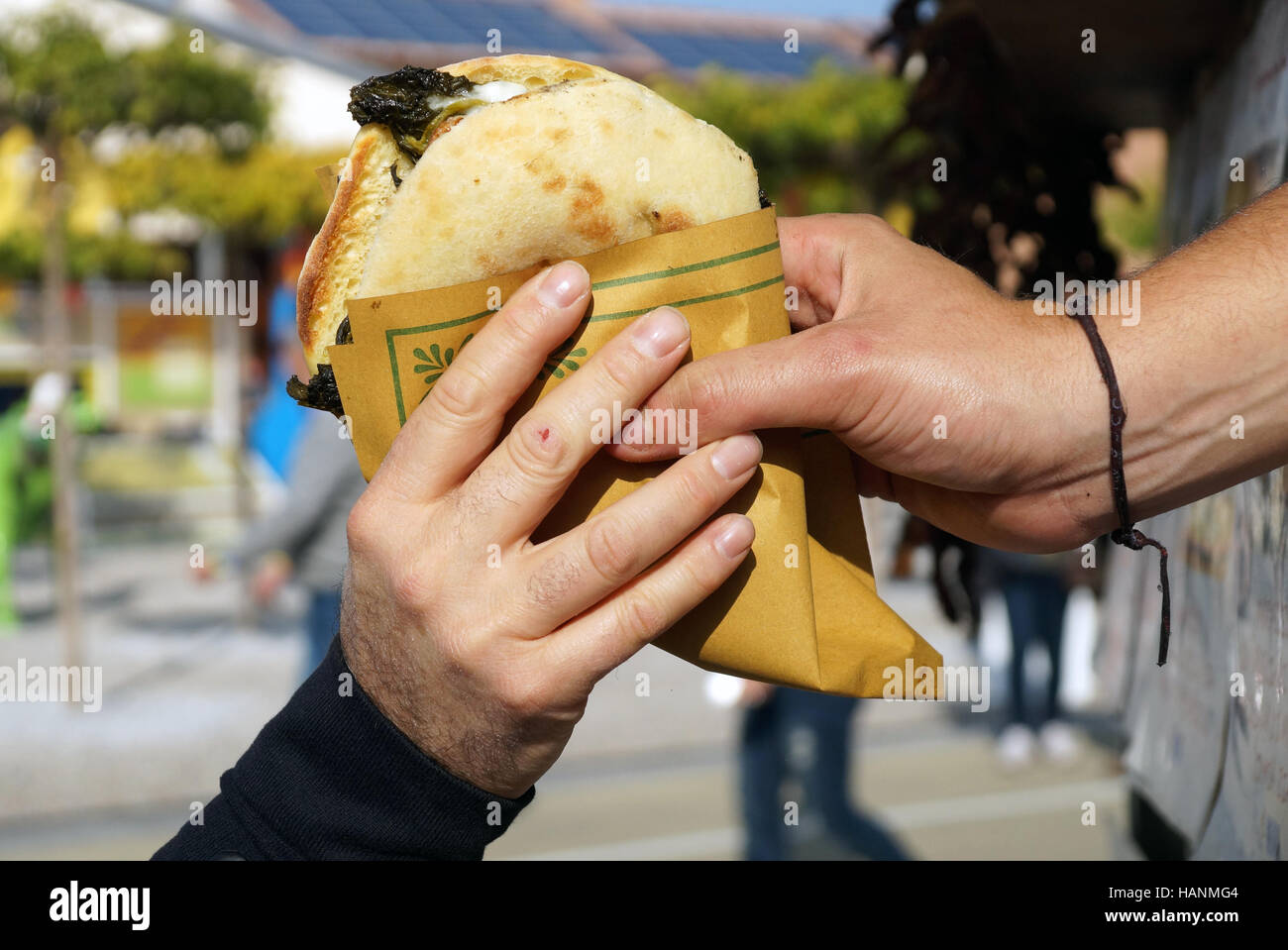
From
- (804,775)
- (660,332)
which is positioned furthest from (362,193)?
(804,775)

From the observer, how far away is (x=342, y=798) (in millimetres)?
1570

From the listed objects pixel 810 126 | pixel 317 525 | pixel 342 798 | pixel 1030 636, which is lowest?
pixel 342 798

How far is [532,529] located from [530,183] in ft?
1.45

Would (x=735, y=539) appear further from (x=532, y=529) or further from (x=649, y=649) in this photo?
(x=649, y=649)

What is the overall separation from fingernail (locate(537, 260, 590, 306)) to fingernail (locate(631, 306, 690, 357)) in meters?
0.08

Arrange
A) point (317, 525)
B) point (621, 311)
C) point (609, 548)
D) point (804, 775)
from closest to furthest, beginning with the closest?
point (609, 548)
point (621, 311)
point (317, 525)
point (804, 775)

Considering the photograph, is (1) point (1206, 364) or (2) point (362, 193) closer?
(1) point (1206, 364)

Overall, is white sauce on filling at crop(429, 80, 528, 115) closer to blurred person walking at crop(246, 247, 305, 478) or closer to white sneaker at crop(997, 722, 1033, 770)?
blurred person walking at crop(246, 247, 305, 478)

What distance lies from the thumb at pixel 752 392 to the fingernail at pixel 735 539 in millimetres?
113

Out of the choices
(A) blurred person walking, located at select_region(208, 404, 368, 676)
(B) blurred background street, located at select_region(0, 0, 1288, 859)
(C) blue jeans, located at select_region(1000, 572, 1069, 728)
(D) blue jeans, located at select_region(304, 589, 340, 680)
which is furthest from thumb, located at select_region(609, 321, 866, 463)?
(C) blue jeans, located at select_region(1000, 572, 1069, 728)

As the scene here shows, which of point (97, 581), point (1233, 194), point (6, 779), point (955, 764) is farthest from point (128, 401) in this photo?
point (1233, 194)

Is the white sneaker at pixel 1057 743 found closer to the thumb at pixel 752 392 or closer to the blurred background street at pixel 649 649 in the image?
the blurred background street at pixel 649 649

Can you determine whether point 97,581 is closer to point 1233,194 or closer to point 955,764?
point 955,764

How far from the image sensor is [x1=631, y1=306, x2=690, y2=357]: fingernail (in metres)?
1.40
